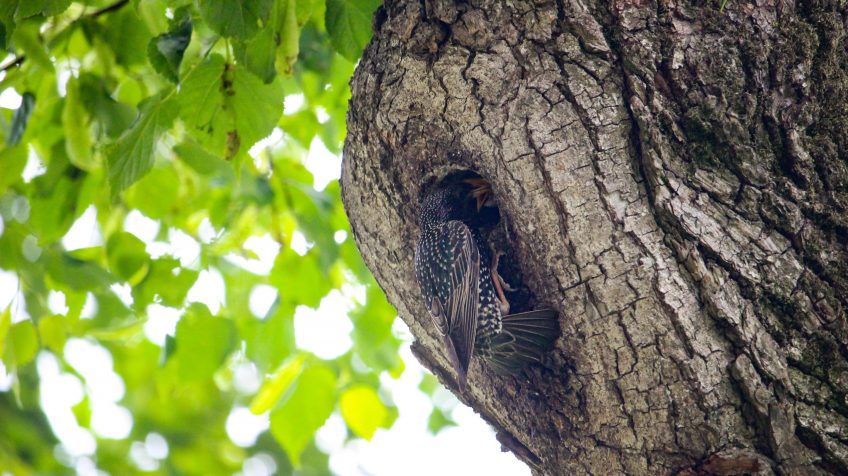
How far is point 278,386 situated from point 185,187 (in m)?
1.26

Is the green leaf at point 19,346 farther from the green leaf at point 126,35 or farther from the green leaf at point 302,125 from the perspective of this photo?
the green leaf at point 302,125

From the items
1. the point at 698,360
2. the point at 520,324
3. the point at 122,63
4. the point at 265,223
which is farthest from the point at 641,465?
the point at 265,223

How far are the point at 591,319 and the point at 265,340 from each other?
1.88m

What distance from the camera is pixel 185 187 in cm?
394

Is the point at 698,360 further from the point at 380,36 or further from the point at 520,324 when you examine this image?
the point at 380,36

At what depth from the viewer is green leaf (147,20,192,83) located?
237 cm

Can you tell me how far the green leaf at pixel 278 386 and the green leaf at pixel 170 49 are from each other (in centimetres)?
155

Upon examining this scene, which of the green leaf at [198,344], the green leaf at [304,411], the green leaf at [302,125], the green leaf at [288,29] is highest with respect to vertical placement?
the green leaf at [302,125]

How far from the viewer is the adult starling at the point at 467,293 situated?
2.52 metres

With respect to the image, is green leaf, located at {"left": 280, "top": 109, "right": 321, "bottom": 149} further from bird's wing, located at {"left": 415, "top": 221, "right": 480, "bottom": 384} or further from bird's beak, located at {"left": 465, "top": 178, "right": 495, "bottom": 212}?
bird's wing, located at {"left": 415, "top": 221, "right": 480, "bottom": 384}

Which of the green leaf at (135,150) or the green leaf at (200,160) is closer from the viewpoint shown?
the green leaf at (135,150)

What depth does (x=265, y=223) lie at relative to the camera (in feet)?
14.8

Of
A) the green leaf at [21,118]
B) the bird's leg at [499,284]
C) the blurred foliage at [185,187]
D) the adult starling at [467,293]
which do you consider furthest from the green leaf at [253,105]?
the bird's leg at [499,284]

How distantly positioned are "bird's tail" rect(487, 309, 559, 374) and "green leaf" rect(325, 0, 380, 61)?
116 centimetres
